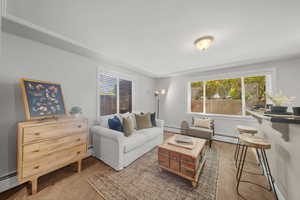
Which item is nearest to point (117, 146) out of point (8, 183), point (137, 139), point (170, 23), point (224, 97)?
point (137, 139)

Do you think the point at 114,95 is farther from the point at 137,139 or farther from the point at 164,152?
the point at 164,152

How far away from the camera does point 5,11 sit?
1365 mm

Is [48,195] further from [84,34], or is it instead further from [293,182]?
[293,182]

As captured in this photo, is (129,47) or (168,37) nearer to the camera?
(168,37)

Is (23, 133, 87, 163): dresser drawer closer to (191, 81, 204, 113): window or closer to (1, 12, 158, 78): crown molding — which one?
(1, 12, 158, 78): crown molding

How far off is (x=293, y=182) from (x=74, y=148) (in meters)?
2.98

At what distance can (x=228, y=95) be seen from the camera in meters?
3.63

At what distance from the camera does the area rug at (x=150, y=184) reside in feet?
4.83

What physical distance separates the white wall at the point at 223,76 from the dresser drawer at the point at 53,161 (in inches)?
140

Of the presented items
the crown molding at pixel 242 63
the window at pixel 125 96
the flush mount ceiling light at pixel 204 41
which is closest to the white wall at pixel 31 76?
the window at pixel 125 96

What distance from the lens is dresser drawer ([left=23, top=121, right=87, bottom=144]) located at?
1433mm

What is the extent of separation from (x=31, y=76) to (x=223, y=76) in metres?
4.92

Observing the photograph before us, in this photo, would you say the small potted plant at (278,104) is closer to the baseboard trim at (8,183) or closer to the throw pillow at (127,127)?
the throw pillow at (127,127)

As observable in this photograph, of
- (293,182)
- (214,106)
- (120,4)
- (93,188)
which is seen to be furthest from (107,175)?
(214,106)
